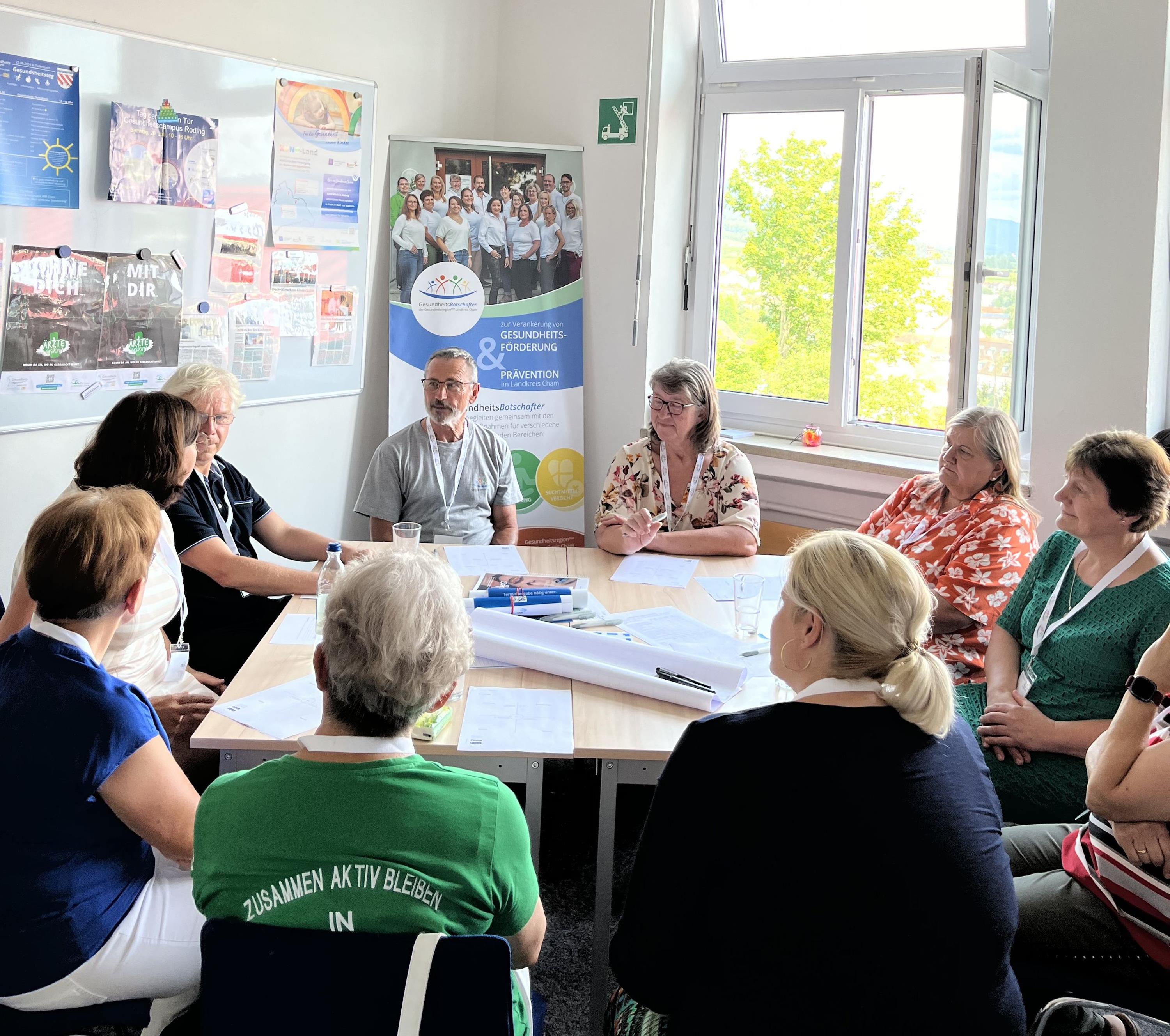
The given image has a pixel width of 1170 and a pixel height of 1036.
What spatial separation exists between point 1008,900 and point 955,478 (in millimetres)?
1860

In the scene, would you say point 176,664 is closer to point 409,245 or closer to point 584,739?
point 584,739

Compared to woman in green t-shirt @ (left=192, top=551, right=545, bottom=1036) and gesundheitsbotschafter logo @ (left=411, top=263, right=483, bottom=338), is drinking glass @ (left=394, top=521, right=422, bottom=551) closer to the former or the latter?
woman in green t-shirt @ (left=192, top=551, right=545, bottom=1036)

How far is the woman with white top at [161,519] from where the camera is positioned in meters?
2.43

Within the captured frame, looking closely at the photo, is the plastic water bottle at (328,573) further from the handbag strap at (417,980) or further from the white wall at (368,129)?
the handbag strap at (417,980)

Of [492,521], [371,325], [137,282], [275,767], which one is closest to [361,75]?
[371,325]

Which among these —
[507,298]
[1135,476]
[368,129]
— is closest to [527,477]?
[507,298]

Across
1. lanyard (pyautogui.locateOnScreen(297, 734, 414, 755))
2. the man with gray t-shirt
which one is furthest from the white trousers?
the man with gray t-shirt

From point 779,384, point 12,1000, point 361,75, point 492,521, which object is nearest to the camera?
point 12,1000

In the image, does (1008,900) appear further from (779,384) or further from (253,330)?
(779,384)

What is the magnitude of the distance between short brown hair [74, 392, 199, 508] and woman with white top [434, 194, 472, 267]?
2349 mm

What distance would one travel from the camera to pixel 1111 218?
12.2 feet

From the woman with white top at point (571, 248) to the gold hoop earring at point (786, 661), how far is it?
3.52 metres

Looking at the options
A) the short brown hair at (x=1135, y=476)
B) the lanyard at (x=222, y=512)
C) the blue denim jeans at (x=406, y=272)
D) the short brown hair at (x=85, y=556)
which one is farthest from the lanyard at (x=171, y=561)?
the blue denim jeans at (x=406, y=272)

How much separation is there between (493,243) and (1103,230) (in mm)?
2412
